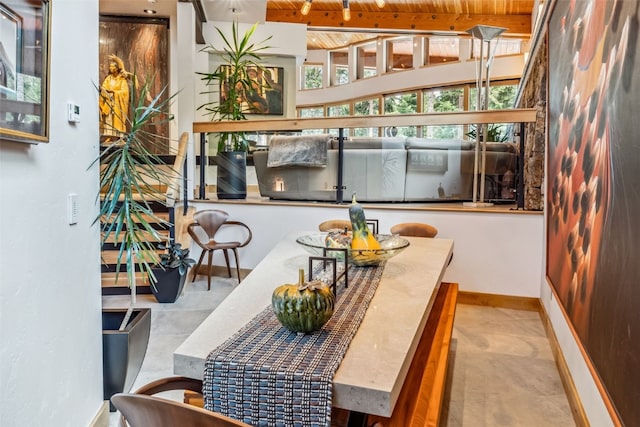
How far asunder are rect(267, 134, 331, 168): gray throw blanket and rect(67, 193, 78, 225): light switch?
3136mm

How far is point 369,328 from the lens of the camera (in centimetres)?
126

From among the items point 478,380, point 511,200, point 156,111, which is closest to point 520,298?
point 511,200

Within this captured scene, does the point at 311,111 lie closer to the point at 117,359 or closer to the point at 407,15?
the point at 407,15

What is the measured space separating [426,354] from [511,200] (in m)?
2.74

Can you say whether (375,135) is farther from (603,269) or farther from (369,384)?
(369,384)

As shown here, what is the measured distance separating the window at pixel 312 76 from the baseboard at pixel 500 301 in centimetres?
1025

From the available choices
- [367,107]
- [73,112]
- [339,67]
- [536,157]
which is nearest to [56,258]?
[73,112]


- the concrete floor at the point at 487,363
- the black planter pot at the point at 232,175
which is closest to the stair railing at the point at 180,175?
the black planter pot at the point at 232,175

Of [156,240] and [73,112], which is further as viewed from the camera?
[156,240]

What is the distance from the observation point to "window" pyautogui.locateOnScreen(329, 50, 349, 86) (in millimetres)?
12781

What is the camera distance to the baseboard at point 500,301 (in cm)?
391

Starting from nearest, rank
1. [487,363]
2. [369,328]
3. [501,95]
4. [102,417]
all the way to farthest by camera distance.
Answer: [369,328], [102,417], [487,363], [501,95]

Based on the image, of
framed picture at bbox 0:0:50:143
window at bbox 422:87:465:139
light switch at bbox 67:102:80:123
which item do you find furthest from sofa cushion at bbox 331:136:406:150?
window at bbox 422:87:465:139

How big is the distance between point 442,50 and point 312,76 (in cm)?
404
